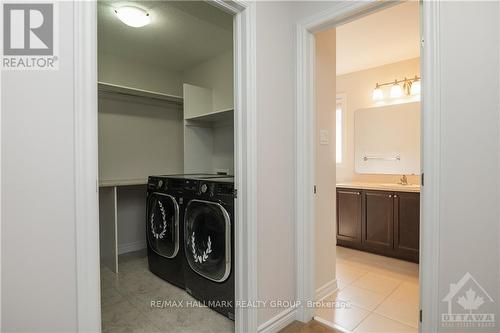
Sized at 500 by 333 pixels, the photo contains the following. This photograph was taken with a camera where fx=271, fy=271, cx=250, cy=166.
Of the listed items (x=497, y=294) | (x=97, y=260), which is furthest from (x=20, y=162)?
(x=497, y=294)

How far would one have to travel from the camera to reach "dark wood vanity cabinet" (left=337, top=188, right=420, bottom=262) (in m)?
3.07

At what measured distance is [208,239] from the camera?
208 cm

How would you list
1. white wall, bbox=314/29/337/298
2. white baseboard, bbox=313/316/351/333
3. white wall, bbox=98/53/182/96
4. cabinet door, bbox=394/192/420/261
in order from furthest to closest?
white wall, bbox=98/53/182/96 < cabinet door, bbox=394/192/420/261 < white wall, bbox=314/29/337/298 < white baseboard, bbox=313/316/351/333

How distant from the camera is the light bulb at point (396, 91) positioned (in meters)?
3.62

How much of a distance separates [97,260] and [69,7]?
0.99 m

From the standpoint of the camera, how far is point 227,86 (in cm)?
331

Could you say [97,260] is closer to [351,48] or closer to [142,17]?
[142,17]

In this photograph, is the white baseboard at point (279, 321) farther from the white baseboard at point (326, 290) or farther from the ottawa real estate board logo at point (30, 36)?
the ottawa real estate board logo at point (30, 36)

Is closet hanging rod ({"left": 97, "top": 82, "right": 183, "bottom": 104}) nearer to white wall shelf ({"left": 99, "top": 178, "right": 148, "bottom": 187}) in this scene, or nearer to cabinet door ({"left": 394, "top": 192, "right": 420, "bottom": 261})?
white wall shelf ({"left": 99, "top": 178, "right": 148, "bottom": 187})

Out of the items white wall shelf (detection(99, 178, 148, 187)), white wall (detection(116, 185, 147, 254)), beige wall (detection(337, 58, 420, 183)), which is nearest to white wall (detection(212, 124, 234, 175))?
white wall shelf (detection(99, 178, 148, 187))

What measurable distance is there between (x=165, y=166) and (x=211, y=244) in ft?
6.49

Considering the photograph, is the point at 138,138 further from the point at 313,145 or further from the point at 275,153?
the point at 313,145

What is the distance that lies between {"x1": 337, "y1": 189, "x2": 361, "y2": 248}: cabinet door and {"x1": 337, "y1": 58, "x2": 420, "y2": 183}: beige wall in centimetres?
67

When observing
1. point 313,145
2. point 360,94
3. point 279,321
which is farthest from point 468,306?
point 360,94
